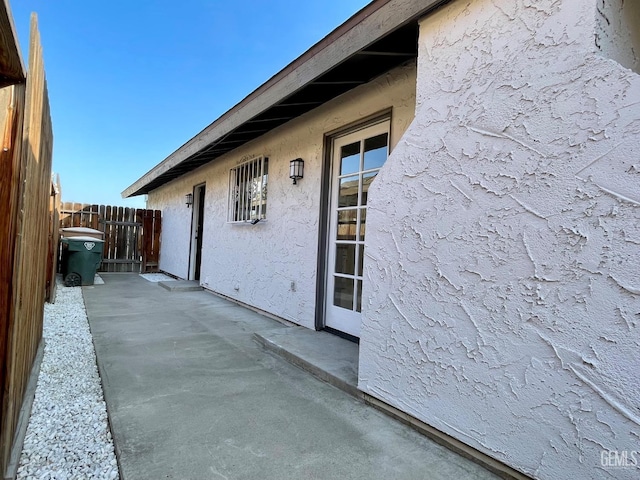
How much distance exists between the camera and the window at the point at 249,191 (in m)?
5.81

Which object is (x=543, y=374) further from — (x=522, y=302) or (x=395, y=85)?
(x=395, y=85)

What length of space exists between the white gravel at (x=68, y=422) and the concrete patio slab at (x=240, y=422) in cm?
9

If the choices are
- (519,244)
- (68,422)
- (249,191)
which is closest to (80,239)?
(249,191)

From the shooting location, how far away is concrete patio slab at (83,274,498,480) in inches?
74.3

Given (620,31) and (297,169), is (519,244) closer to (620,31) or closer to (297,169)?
(620,31)

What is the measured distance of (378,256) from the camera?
8.30 feet

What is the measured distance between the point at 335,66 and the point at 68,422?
3.34m

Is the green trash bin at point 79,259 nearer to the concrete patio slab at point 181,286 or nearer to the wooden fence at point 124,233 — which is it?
the concrete patio slab at point 181,286

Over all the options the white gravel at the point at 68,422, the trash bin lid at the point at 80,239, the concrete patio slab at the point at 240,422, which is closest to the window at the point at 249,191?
the concrete patio slab at the point at 240,422

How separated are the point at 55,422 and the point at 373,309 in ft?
7.42

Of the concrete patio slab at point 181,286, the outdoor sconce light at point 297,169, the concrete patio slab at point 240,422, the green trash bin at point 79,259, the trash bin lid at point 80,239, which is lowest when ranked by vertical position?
the concrete patio slab at point 181,286

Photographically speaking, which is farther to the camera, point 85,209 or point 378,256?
point 85,209

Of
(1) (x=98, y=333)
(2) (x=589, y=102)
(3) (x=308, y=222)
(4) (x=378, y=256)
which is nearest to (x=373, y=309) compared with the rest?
(4) (x=378, y=256)

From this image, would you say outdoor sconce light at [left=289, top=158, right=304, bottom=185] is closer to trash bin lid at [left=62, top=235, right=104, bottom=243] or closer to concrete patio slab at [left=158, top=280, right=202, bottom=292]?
concrete patio slab at [left=158, top=280, right=202, bottom=292]
